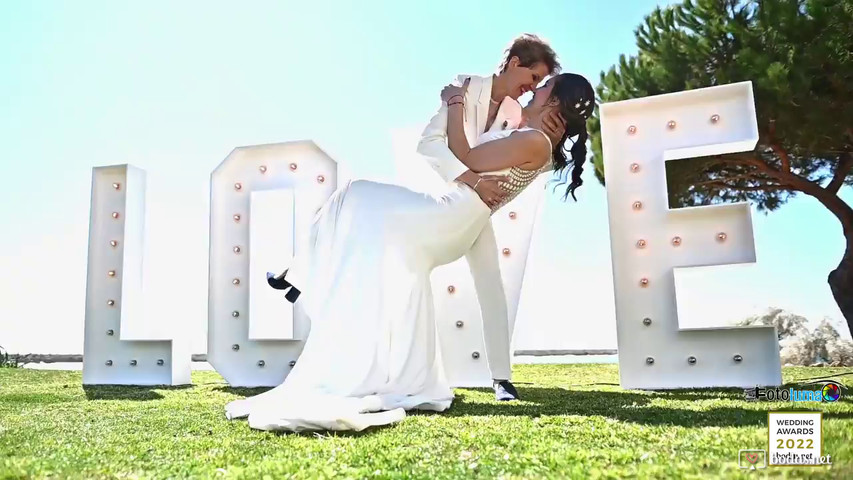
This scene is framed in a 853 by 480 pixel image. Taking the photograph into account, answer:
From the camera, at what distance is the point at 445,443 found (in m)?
2.10

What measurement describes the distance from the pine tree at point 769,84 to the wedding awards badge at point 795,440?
6963 mm

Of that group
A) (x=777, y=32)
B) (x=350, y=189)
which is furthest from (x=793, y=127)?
(x=350, y=189)

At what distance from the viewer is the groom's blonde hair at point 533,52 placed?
3736 millimetres

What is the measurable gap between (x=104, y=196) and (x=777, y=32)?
318 inches

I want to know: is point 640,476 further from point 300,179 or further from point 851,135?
point 851,135

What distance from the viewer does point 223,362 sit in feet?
18.3

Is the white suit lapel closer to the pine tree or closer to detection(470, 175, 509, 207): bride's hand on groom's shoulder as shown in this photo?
detection(470, 175, 509, 207): bride's hand on groom's shoulder

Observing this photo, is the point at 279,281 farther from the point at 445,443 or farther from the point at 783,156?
the point at 783,156

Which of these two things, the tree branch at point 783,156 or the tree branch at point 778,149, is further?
the tree branch at point 783,156

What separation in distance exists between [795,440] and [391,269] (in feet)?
6.41

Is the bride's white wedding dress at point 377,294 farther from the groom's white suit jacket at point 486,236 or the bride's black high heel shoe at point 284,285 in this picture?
the groom's white suit jacket at point 486,236

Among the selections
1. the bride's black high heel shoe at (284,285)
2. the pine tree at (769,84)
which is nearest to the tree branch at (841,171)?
the pine tree at (769,84)

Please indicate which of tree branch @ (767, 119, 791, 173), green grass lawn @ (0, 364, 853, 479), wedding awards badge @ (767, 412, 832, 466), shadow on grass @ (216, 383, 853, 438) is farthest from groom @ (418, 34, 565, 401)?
tree branch @ (767, 119, 791, 173)

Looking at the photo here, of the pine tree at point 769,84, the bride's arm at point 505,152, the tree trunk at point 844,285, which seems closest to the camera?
the bride's arm at point 505,152
